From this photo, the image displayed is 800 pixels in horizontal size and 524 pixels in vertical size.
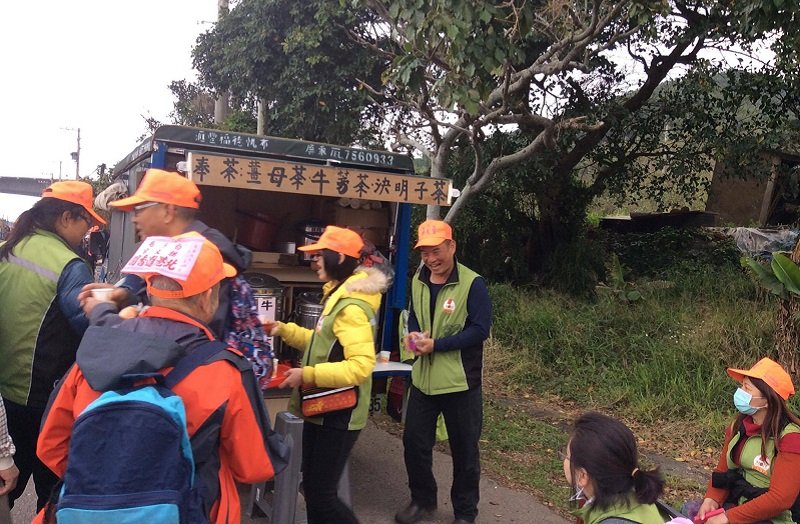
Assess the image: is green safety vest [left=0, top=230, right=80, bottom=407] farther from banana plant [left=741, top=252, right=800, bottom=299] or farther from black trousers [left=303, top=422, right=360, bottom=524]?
banana plant [left=741, top=252, right=800, bottom=299]

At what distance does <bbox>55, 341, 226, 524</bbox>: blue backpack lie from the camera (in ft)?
5.12

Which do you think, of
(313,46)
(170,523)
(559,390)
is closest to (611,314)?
(559,390)

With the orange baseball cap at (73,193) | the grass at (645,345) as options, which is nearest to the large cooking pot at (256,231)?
the orange baseball cap at (73,193)

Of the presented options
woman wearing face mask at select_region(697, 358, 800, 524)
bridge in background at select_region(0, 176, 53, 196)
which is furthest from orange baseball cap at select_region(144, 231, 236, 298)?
bridge in background at select_region(0, 176, 53, 196)

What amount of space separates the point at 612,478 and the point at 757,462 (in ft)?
4.66

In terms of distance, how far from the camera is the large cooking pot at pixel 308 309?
4879 mm

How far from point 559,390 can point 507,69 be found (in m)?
3.54

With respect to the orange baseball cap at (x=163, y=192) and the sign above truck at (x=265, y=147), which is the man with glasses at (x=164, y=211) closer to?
the orange baseball cap at (x=163, y=192)

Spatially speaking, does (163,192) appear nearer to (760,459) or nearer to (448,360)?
(448,360)

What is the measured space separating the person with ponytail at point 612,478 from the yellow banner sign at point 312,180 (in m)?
2.49

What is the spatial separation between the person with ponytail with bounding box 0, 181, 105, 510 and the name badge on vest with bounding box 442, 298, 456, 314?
1.93 m

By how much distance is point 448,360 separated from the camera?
3795 mm

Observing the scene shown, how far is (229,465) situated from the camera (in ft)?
6.15

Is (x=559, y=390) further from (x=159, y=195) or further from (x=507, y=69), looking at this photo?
(x=159, y=195)
